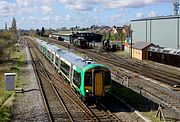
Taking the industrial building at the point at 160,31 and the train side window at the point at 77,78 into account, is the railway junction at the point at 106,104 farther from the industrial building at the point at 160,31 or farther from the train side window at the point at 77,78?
the industrial building at the point at 160,31

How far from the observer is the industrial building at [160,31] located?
60.2 metres

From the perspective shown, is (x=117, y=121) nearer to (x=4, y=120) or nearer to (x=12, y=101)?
(x=4, y=120)

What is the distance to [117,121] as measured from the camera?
17.3 metres

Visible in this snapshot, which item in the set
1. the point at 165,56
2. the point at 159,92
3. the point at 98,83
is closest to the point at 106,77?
the point at 98,83

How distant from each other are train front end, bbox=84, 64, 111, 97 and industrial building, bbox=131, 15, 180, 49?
4074 cm

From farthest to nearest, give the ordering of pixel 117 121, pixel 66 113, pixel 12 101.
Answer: pixel 12 101 → pixel 66 113 → pixel 117 121

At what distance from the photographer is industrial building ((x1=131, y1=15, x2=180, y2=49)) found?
198 feet

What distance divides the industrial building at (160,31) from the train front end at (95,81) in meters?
40.7

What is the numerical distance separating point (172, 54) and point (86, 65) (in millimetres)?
27876

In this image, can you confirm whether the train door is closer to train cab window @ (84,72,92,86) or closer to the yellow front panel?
the yellow front panel

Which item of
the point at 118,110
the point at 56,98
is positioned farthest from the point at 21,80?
the point at 118,110

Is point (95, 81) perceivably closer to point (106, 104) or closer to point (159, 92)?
point (106, 104)

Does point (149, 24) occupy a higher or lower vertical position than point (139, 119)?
higher

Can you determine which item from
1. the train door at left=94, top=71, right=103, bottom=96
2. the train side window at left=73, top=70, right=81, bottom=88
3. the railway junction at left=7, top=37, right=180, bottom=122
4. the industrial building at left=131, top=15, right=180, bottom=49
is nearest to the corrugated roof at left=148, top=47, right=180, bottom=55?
the industrial building at left=131, top=15, right=180, bottom=49
